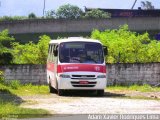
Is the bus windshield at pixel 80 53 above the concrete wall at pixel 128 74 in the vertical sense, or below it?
above

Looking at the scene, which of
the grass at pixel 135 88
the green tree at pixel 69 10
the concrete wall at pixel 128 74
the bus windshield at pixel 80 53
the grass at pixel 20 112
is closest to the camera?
the grass at pixel 20 112

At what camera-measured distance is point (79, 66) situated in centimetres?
2011

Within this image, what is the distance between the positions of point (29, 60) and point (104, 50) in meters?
9.19

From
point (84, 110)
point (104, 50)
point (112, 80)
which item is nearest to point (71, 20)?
point (112, 80)

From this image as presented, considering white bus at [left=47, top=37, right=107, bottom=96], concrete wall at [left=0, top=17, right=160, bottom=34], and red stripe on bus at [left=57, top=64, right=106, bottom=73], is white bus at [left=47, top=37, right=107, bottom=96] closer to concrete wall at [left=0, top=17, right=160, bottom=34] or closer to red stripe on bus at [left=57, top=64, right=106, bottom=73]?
red stripe on bus at [left=57, top=64, right=106, bottom=73]

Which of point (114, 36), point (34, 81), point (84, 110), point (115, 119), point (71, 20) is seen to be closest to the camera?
point (115, 119)

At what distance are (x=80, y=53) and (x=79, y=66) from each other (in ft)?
2.48

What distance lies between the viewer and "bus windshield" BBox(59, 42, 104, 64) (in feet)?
67.3

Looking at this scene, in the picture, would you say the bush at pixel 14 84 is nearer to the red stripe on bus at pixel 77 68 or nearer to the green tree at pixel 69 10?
the red stripe on bus at pixel 77 68

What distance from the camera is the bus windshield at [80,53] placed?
20.5m

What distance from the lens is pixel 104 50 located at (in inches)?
827

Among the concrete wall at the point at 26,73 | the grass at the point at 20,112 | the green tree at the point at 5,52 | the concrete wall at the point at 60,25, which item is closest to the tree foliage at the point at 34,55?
the green tree at the point at 5,52

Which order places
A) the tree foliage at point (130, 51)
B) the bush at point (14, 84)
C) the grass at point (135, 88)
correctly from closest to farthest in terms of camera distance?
1. the bush at point (14, 84)
2. the grass at point (135, 88)
3. the tree foliage at point (130, 51)

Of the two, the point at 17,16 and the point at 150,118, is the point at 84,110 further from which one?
Answer: the point at 17,16
